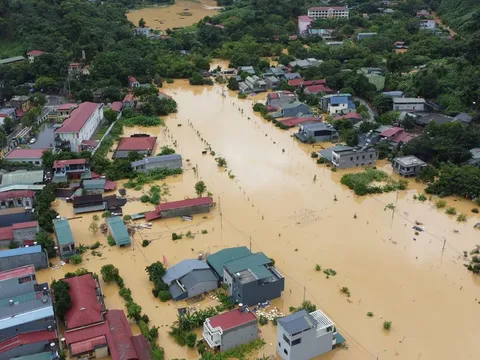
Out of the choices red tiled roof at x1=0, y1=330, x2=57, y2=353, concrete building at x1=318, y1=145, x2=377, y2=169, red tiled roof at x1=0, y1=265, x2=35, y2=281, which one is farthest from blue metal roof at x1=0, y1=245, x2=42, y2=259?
concrete building at x1=318, y1=145, x2=377, y2=169

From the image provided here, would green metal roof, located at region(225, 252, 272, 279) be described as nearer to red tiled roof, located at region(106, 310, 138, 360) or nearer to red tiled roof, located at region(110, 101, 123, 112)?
red tiled roof, located at region(106, 310, 138, 360)

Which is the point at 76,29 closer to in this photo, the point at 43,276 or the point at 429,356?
the point at 43,276

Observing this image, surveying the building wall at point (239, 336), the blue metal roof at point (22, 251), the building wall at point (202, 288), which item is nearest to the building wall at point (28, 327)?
the blue metal roof at point (22, 251)

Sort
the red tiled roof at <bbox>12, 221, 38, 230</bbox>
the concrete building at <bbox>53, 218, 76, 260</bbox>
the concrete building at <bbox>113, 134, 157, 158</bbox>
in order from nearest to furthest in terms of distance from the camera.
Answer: the concrete building at <bbox>53, 218, 76, 260</bbox>, the red tiled roof at <bbox>12, 221, 38, 230</bbox>, the concrete building at <bbox>113, 134, 157, 158</bbox>

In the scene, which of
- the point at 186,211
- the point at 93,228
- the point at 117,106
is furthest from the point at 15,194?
the point at 117,106

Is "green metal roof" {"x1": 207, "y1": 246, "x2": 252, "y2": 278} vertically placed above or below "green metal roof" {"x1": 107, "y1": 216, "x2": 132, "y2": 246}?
above

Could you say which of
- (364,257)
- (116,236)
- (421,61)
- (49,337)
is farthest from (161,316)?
(421,61)
